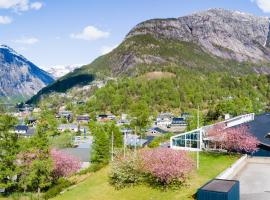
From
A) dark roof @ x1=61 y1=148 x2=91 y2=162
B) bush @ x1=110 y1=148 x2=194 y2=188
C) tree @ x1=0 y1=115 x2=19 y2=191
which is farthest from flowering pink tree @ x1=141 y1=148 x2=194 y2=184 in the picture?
dark roof @ x1=61 y1=148 x2=91 y2=162

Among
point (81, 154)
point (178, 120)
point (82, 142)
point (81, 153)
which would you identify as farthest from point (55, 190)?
point (178, 120)

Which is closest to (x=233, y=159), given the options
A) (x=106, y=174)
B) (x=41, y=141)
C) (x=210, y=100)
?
(x=106, y=174)

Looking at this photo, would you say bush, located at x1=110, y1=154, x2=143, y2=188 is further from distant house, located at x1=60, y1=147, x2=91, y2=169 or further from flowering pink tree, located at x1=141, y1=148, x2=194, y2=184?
distant house, located at x1=60, y1=147, x2=91, y2=169

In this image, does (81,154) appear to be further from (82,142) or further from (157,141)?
(82,142)

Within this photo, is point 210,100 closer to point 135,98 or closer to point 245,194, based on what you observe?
point 135,98

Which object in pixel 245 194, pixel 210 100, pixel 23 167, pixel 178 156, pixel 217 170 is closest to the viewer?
pixel 245 194

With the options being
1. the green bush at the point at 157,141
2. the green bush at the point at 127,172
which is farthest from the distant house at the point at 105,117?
the green bush at the point at 127,172
